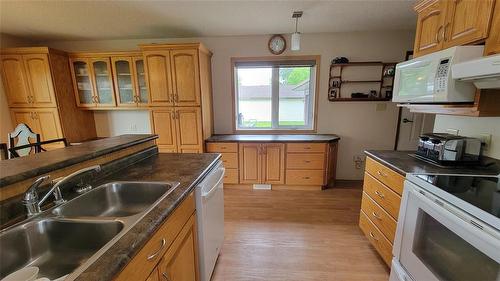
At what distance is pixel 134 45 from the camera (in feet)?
11.3

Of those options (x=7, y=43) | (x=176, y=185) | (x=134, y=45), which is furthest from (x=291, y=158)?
(x=7, y=43)

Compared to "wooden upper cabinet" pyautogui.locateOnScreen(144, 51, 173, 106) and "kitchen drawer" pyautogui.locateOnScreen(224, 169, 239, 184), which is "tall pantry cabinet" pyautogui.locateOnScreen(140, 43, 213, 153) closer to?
"wooden upper cabinet" pyautogui.locateOnScreen(144, 51, 173, 106)

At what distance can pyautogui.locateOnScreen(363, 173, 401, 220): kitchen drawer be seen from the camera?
5.10ft

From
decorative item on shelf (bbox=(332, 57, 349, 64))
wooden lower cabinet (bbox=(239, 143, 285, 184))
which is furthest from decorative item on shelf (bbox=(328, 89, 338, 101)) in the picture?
wooden lower cabinet (bbox=(239, 143, 285, 184))

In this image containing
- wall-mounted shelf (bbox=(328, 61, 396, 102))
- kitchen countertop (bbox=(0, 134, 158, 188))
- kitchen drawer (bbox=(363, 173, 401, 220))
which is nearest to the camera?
kitchen countertop (bbox=(0, 134, 158, 188))

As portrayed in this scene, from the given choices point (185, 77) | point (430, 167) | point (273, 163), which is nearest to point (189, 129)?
point (185, 77)

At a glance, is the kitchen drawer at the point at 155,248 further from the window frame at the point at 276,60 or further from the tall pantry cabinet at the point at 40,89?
the tall pantry cabinet at the point at 40,89

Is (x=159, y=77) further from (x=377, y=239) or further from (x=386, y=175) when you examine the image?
(x=377, y=239)

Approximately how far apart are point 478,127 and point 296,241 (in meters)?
1.80

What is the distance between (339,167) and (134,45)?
157 inches

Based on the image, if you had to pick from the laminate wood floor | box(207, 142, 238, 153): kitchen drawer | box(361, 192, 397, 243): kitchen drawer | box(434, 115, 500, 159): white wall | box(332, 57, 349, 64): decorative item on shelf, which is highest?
box(332, 57, 349, 64): decorative item on shelf

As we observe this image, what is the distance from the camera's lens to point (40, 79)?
10.3 ft

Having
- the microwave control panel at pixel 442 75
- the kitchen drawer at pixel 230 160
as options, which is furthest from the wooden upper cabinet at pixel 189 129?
the microwave control panel at pixel 442 75

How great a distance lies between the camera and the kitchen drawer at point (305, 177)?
313 centimetres
